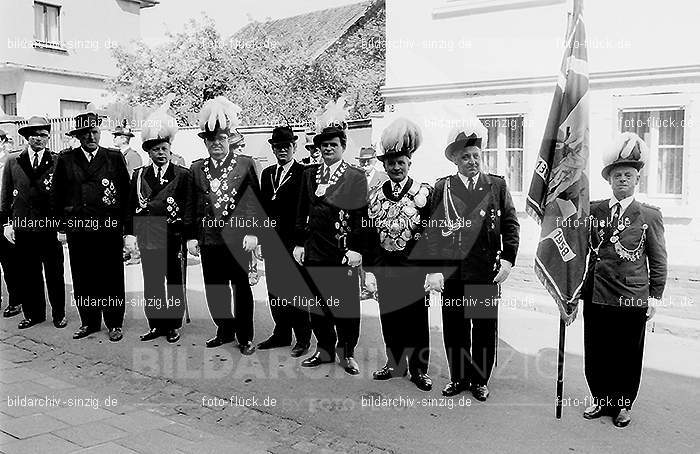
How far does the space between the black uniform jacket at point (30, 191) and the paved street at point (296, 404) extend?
4.18 feet

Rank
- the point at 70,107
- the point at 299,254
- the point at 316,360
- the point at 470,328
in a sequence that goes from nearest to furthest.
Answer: the point at 470,328, the point at 299,254, the point at 316,360, the point at 70,107

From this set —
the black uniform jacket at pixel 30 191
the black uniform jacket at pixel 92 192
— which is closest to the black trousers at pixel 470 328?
the black uniform jacket at pixel 92 192

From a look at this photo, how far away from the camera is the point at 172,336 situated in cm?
665

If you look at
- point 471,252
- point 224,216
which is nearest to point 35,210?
point 224,216

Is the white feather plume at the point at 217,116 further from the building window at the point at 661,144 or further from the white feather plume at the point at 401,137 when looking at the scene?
the building window at the point at 661,144

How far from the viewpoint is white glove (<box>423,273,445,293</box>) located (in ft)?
16.0

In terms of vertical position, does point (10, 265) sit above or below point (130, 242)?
below

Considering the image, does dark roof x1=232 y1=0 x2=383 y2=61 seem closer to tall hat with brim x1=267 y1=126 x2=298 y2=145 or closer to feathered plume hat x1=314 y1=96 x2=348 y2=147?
tall hat with brim x1=267 y1=126 x2=298 y2=145

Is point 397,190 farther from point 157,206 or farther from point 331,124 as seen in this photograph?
point 157,206

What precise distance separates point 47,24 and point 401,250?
21136mm

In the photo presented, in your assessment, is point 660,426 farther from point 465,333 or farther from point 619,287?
point 465,333

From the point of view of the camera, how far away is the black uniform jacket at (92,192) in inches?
256

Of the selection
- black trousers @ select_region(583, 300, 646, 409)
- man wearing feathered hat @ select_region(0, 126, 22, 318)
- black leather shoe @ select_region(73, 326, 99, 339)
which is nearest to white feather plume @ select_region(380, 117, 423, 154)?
black trousers @ select_region(583, 300, 646, 409)

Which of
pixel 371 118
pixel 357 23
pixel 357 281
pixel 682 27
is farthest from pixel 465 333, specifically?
pixel 357 23
